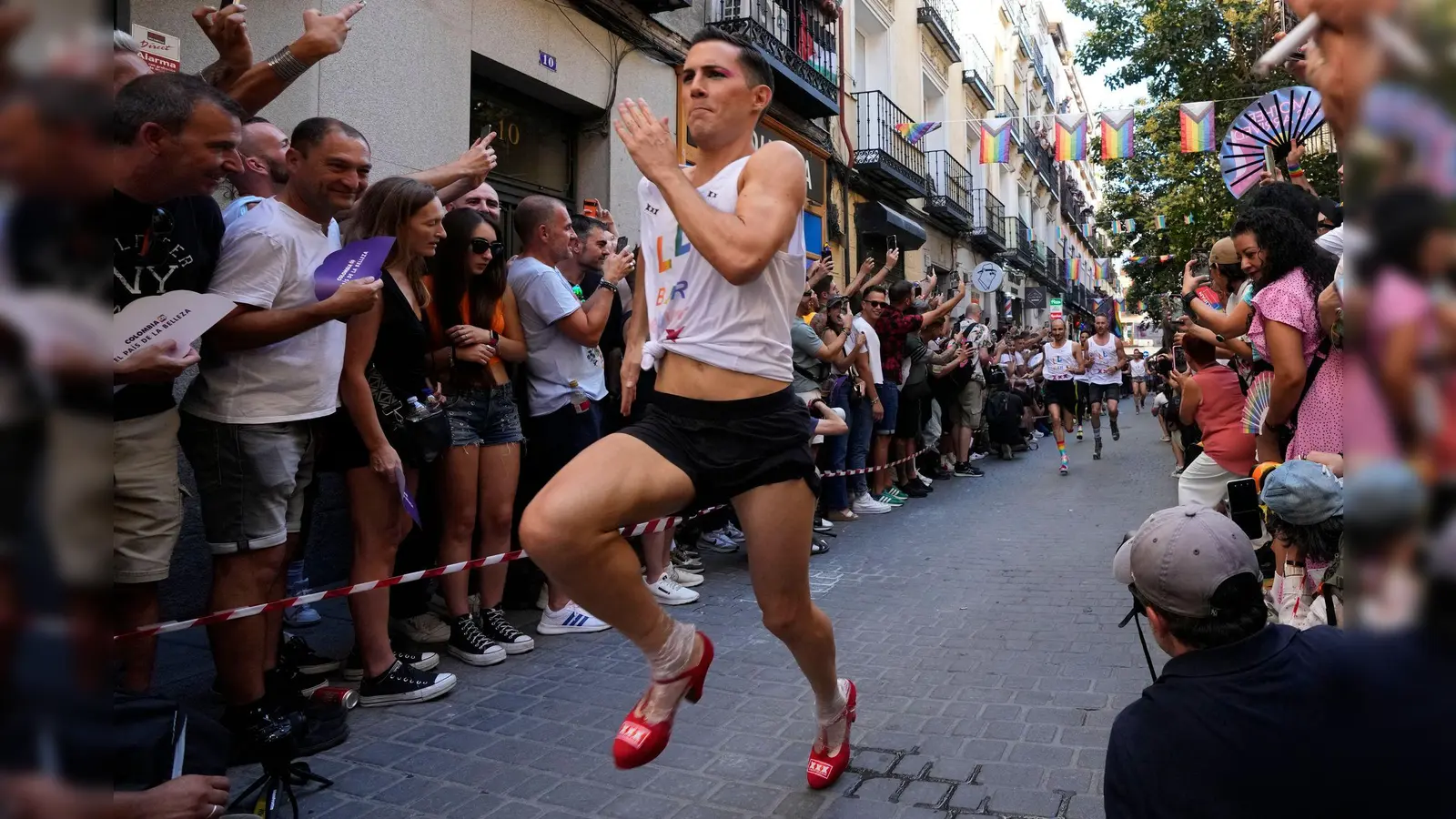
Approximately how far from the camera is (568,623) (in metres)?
4.83

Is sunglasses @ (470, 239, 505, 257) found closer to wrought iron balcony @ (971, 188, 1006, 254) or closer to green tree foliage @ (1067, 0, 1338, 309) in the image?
green tree foliage @ (1067, 0, 1338, 309)

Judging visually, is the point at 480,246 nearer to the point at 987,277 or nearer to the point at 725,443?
the point at 725,443

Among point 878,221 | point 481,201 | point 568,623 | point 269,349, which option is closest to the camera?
point 269,349

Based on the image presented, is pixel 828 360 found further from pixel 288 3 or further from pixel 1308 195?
pixel 288 3

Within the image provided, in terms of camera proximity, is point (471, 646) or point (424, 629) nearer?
point (471, 646)

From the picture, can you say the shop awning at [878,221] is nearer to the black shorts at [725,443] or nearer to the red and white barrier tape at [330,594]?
the red and white barrier tape at [330,594]

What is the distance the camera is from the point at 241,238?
3.26 m

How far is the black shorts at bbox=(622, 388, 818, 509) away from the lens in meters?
2.51

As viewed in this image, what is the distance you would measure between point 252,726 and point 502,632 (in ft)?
4.86

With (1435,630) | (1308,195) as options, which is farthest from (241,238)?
(1308,195)

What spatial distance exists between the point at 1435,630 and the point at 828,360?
740 cm

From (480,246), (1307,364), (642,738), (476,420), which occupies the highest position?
(480,246)

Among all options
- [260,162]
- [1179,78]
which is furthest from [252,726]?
[1179,78]

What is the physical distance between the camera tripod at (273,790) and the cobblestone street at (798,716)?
94 millimetres
